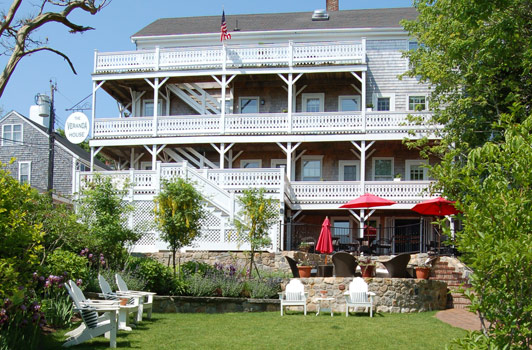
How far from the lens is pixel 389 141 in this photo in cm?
2891

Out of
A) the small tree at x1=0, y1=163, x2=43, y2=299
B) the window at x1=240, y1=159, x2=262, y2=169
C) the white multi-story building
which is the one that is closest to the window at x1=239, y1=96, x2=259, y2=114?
the white multi-story building

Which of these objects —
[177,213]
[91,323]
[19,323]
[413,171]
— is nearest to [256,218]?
[177,213]

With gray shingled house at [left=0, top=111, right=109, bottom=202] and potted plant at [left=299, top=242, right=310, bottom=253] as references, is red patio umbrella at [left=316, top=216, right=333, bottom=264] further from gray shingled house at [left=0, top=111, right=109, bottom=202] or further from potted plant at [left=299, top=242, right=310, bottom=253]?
gray shingled house at [left=0, top=111, right=109, bottom=202]

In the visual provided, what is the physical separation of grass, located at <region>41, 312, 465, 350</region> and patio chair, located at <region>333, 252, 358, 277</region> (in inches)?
68.6

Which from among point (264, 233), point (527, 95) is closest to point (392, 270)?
point (264, 233)

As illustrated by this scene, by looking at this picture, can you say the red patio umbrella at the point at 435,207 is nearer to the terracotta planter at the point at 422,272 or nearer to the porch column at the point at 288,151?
the terracotta planter at the point at 422,272

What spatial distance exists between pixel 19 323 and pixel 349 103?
24.0 metres

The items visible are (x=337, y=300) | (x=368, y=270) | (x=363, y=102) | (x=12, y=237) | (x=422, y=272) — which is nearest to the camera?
(x=12, y=237)

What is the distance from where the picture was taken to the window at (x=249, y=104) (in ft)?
103

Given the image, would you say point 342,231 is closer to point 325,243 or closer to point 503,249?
point 325,243

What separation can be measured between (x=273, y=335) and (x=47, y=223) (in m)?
6.13

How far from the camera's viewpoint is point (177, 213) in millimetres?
17156

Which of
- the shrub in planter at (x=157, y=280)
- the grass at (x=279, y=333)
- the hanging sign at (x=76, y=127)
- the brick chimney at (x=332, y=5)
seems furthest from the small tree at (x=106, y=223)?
the brick chimney at (x=332, y=5)

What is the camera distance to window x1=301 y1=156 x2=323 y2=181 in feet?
98.9
